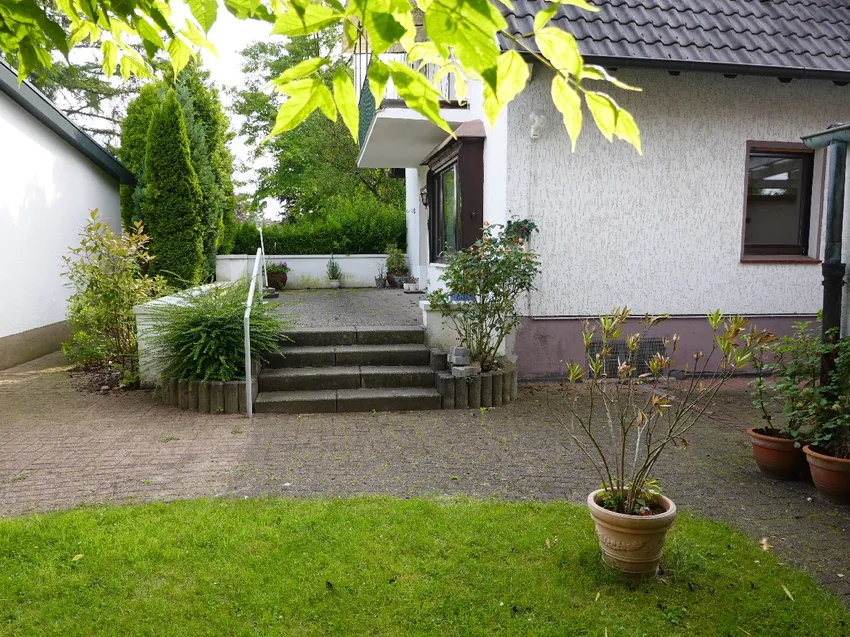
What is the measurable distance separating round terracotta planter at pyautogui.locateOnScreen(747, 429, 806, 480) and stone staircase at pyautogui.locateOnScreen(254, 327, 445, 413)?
316 centimetres

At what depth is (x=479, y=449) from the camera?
17.4 feet

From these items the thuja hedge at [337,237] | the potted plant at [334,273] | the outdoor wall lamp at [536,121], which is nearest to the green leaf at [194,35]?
the outdoor wall lamp at [536,121]

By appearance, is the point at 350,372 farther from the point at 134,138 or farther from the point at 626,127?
the point at 134,138

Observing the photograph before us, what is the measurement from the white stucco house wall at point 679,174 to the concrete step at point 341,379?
4.93 ft

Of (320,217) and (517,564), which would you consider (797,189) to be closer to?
(517,564)

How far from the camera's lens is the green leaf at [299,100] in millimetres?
1491

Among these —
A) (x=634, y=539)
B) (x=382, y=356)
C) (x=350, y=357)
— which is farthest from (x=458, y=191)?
(x=634, y=539)

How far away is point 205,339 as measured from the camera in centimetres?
666

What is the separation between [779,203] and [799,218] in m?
0.37

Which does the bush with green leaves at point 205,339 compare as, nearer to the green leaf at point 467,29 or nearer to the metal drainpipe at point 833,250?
the metal drainpipe at point 833,250

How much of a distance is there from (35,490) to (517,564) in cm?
339

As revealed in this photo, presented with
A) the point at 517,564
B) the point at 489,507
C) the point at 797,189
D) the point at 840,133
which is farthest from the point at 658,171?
the point at 517,564

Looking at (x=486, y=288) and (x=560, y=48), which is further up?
(x=560, y=48)

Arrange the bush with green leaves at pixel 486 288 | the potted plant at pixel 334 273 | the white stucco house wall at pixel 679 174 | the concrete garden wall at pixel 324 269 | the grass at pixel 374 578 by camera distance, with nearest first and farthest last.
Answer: the grass at pixel 374 578 < the bush with green leaves at pixel 486 288 < the white stucco house wall at pixel 679 174 < the potted plant at pixel 334 273 < the concrete garden wall at pixel 324 269
